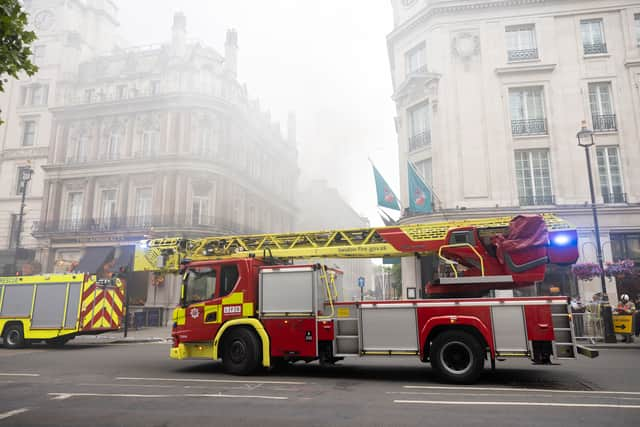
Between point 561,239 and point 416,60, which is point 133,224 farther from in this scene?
point 561,239

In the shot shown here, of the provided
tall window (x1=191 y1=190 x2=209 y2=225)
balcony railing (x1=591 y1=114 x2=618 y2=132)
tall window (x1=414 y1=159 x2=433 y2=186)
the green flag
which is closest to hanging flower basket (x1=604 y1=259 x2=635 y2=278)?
balcony railing (x1=591 y1=114 x2=618 y2=132)

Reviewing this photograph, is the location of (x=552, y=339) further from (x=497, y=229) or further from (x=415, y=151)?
(x=415, y=151)

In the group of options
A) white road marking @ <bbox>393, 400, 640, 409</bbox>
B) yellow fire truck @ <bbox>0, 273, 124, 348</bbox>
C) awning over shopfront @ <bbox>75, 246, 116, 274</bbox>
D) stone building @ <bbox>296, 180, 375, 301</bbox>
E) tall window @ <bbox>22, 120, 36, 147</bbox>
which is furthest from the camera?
stone building @ <bbox>296, 180, 375, 301</bbox>

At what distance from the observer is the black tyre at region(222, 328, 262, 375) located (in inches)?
389

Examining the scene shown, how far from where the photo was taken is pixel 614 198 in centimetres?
2195

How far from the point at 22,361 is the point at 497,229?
13.9 m

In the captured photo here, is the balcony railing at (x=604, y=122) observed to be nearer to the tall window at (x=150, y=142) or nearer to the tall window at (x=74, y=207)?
the tall window at (x=150, y=142)

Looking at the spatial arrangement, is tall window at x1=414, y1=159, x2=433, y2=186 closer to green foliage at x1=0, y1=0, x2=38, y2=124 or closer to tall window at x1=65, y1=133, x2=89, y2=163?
green foliage at x1=0, y1=0, x2=38, y2=124

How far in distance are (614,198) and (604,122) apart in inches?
162

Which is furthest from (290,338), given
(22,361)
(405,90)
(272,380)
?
(405,90)

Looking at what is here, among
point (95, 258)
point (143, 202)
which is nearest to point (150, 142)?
point (143, 202)

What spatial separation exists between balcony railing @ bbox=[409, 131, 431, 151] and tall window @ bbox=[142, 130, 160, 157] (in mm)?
20891

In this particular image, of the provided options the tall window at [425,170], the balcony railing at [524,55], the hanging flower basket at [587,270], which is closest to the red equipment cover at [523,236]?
the hanging flower basket at [587,270]

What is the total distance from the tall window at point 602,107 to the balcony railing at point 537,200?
456 centimetres
